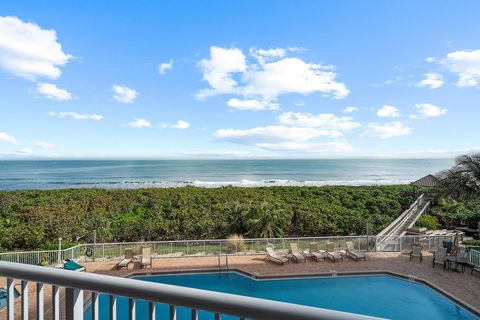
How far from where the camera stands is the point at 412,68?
2466cm

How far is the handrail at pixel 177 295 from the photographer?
3.72 feet

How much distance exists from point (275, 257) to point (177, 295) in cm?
1340

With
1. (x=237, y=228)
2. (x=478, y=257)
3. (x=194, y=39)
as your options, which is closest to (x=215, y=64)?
(x=194, y=39)

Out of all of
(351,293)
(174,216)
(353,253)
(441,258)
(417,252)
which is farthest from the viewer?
(174,216)

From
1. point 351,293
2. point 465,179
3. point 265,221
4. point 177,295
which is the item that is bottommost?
point 351,293

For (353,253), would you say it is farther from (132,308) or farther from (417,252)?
(132,308)

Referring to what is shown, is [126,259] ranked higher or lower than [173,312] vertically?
lower

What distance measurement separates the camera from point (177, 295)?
1271 mm

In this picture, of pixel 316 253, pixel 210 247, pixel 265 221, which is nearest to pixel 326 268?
pixel 316 253

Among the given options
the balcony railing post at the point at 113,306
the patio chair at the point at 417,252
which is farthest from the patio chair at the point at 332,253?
the balcony railing post at the point at 113,306

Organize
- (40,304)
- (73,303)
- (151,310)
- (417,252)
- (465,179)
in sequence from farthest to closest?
(465,179) → (417,252) → (40,304) → (73,303) → (151,310)

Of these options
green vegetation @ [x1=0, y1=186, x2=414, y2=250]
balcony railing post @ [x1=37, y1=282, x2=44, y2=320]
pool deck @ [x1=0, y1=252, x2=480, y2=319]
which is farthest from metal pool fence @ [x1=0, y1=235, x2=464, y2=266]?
balcony railing post @ [x1=37, y1=282, x2=44, y2=320]

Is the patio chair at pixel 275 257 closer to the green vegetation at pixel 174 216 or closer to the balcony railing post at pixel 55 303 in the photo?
the green vegetation at pixel 174 216

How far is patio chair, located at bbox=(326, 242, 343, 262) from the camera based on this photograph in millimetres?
14077
